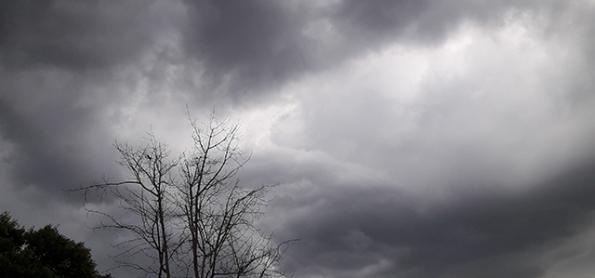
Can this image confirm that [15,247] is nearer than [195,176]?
No

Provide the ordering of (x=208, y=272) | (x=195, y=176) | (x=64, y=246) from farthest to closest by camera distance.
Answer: (x=64, y=246), (x=195, y=176), (x=208, y=272)

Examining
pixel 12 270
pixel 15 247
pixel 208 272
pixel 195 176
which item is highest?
pixel 15 247

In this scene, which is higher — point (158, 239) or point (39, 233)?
point (39, 233)

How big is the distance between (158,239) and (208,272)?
1.22 metres

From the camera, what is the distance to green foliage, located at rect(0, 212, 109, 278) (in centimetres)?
2456

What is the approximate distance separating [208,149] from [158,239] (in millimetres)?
2192

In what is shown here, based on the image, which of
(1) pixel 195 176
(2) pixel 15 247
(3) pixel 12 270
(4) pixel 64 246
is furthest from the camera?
(4) pixel 64 246

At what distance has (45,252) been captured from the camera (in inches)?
1075

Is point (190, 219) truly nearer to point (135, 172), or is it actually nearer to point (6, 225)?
point (135, 172)

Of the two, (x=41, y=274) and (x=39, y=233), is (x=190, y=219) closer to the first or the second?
(x=41, y=274)

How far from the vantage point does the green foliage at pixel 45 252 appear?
24.6 meters

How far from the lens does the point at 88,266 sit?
92.7 ft

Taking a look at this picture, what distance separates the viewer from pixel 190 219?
856 cm

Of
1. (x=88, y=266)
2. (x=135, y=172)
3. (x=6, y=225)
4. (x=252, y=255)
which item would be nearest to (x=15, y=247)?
(x=6, y=225)
